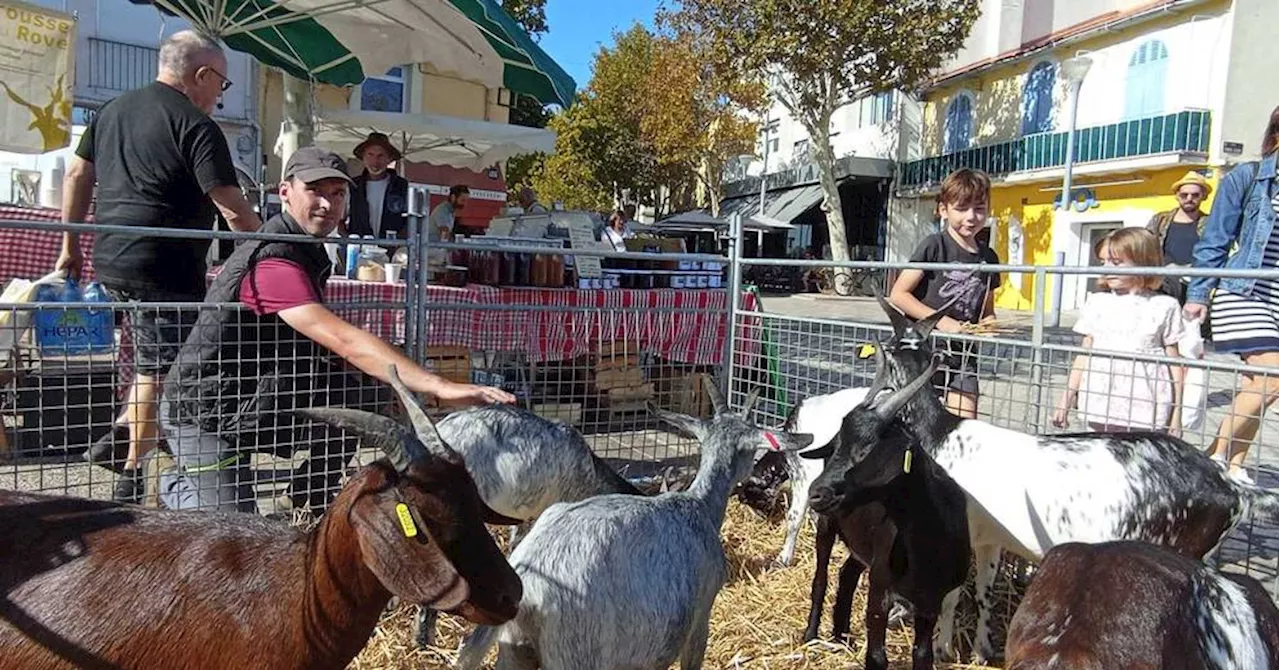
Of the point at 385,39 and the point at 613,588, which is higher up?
the point at 385,39

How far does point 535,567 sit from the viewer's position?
2.45 m

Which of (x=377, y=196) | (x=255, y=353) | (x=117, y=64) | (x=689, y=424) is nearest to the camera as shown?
(x=689, y=424)

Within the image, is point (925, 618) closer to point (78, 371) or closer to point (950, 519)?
point (950, 519)

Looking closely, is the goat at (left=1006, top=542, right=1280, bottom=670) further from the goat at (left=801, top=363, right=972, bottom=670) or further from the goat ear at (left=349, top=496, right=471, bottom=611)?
the goat ear at (left=349, top=496, right=471, bottom=611)

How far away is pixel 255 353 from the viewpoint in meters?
3.55

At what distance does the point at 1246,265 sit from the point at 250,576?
4.23m

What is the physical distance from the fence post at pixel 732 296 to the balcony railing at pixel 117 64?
12.2 meters

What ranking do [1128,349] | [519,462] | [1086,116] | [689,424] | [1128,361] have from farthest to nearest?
1. [1086,116]
2. [1128,349]
3. [1128,361]
4. [519,462]
5. [689,424]

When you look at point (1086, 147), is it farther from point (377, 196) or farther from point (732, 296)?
point (732, 296)

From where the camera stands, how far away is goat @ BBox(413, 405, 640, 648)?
132 inches

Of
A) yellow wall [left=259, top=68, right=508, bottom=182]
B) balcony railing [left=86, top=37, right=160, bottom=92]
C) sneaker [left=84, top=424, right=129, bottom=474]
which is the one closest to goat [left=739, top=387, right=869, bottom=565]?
→ sneaker [left=84, top=424, right=129, bottom=474]

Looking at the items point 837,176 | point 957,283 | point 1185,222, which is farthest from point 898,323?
point 837,176

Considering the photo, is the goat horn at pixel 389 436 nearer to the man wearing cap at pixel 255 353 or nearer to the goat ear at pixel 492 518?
the goat ear at pixel 492 518

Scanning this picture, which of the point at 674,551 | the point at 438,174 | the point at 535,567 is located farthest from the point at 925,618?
the point at 438,174
